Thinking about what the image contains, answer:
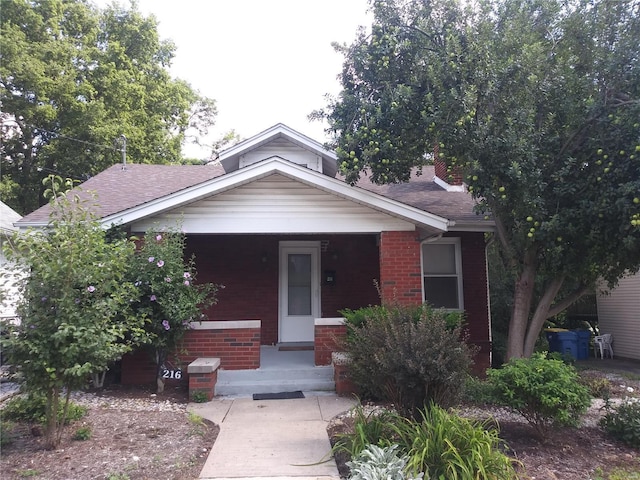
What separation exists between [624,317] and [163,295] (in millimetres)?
12178

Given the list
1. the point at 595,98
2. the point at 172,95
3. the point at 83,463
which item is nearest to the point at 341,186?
the point at 595,98

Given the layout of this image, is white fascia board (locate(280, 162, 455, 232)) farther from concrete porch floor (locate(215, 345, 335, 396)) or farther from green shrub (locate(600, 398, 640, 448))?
green shrub (locate(600, 398, 640, 448))

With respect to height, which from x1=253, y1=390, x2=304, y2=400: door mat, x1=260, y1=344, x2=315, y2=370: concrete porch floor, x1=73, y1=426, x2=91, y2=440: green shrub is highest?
x1=260, y1=344, x2=315, y2=370: concrete porch floor

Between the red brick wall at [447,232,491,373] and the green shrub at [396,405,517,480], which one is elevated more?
the red brick wall at [447,232,491,373]

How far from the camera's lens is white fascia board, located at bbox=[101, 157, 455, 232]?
24.8 feet

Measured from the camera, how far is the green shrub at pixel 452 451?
3.78m

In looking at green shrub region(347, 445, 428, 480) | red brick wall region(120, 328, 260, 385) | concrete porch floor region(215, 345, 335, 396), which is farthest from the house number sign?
green shrub region(347, 445, 428, 480)

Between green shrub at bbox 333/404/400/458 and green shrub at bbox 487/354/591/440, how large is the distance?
118 cm

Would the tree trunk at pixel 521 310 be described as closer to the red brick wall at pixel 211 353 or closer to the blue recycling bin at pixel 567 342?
the red brick wall at pixel 211 353

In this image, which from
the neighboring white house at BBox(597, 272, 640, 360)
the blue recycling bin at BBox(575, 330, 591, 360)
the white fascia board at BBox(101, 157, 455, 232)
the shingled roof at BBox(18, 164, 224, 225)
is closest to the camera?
the white fascia board at BBox(101, 157, 455, 232)

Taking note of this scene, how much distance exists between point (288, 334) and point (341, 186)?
395 centimetres

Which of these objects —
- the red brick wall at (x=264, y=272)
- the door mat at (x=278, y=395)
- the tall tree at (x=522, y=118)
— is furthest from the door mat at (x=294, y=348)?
the tall tree at (x=522, y=118)

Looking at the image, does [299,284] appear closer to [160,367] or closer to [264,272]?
[264,272]

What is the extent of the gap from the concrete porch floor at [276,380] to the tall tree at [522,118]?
3.19 meters
